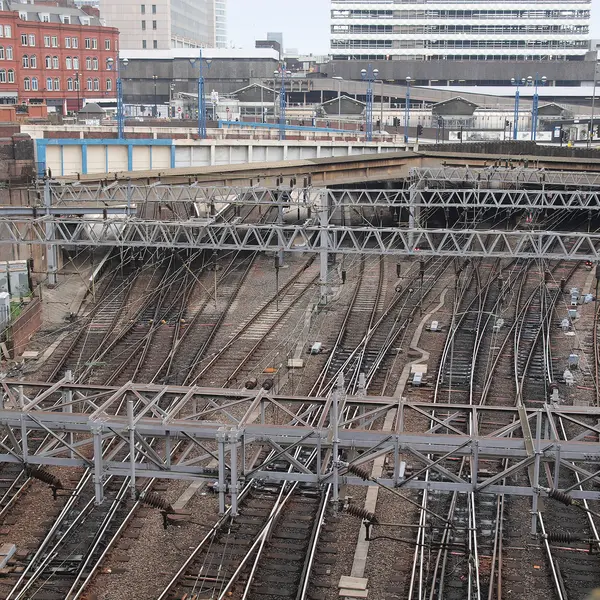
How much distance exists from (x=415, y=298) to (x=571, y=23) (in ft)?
194

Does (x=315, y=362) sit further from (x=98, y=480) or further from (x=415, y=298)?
(x=98, y=480)

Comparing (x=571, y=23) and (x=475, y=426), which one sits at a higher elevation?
(x=571, y=23)

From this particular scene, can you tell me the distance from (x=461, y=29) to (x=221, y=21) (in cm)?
8770

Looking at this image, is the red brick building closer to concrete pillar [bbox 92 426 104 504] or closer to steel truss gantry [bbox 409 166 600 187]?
steel truss gantry [bbox 409 166 600 187]

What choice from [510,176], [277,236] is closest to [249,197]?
[277,236]

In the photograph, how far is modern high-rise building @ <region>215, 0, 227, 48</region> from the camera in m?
155

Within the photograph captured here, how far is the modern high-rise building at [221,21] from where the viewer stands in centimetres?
15529

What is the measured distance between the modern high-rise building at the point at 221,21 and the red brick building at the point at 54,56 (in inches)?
3150

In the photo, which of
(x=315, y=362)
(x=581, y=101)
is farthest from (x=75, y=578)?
(x=581, y=101)

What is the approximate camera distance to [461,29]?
3068 inches

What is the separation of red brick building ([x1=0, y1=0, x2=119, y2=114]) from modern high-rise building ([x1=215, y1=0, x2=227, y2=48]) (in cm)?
8002

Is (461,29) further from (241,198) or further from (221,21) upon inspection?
(221,21)

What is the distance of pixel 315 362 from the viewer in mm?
19953

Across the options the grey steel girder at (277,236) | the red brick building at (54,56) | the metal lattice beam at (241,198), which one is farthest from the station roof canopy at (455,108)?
the grey steel girder at (277,236)
